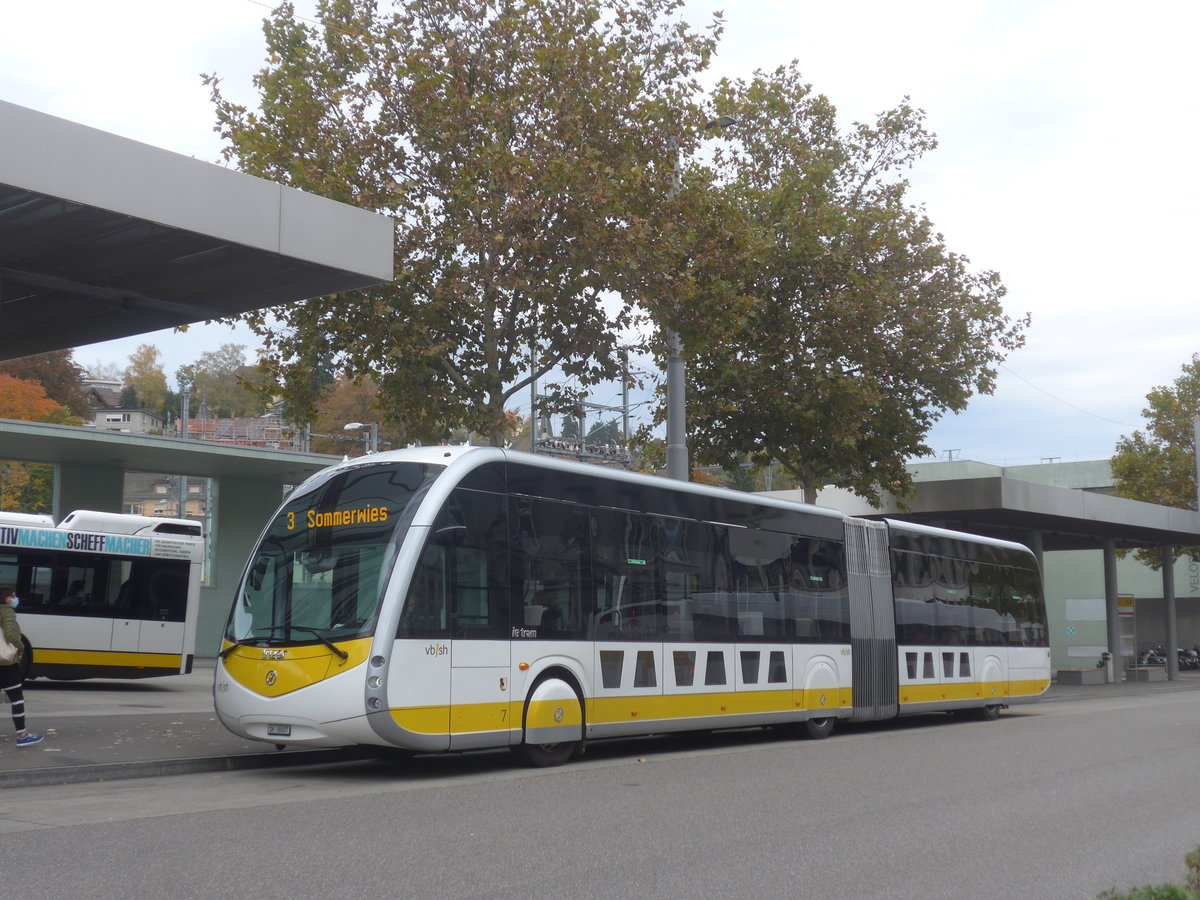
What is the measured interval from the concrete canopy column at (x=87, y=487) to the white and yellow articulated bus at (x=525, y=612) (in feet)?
60.3

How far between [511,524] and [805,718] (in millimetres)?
6743

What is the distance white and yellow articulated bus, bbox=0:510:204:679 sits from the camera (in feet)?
74.7

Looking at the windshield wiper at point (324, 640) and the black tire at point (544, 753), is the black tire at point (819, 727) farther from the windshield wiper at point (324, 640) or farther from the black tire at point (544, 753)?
the windshield wiper at point (324, 640)

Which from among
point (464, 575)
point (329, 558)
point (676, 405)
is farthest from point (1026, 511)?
point (329, 558)

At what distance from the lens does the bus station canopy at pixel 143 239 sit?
1133 centimetres

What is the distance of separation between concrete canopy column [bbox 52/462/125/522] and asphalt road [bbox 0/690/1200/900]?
18353 mm

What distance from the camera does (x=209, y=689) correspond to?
987 inches

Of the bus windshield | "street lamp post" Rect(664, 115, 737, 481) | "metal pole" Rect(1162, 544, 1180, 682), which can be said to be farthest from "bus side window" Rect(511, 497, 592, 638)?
"metal pole" Rect(1162, 544, 1180, 682)

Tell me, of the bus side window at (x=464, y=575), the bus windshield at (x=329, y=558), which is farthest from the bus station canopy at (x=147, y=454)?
the bus side window at (x=464, y=575)

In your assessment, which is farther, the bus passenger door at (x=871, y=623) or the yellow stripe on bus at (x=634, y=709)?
the bus passenger door at (x=871, y=623)

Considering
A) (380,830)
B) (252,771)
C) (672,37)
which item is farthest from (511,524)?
(672,37)

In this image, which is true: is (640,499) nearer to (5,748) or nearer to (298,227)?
(298,227)

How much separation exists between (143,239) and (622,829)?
7.64m

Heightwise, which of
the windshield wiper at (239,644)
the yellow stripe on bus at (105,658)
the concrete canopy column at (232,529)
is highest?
the concrete canopy column at (232,529)
